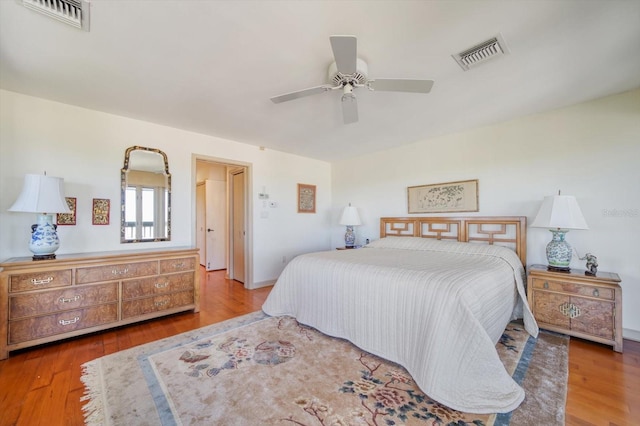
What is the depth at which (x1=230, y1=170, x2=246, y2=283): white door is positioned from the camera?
463 centimetres

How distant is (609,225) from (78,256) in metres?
5.49

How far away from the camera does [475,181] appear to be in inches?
139

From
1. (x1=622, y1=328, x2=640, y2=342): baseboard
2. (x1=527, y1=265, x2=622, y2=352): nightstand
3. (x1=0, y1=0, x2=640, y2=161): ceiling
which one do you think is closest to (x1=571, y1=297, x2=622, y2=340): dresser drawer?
(x1=527, y1=265, x2=622, y2=352): nightstand

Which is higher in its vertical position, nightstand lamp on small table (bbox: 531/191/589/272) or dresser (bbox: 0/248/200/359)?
nightstand lamp on small table (bbox: 531/191/589/272)

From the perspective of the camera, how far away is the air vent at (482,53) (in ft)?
5.72

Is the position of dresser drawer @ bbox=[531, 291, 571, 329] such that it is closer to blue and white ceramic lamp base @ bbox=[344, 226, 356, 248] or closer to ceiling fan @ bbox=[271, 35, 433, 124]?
ceiling fan @ bbox=[271, 35, 433, 124]

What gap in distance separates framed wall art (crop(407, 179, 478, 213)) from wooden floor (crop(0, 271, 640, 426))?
1879 mm

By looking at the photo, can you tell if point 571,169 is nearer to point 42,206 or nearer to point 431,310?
point 431,310

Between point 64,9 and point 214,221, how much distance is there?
15.1 feet

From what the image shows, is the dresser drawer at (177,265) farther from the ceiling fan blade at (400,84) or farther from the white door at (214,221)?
the ceiling fan blade at (400,84)

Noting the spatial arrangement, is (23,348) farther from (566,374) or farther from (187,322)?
(566,374)

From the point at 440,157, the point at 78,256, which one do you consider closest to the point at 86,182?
the point at 78,256

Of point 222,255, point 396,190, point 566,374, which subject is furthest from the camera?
point 222,255

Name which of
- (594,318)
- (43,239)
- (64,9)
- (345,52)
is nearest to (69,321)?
(43,239)
